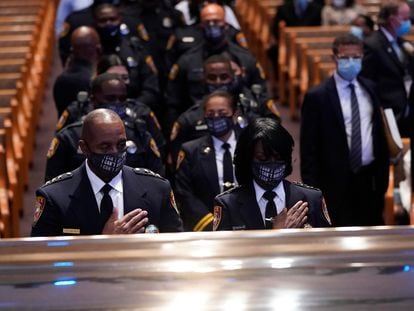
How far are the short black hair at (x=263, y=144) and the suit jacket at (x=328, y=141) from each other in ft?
7.36

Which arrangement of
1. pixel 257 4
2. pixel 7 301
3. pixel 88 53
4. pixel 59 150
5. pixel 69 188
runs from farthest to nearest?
1. pixel 257 4
2. pixel 88 53
3. pixel 59 150
4. pixel 69 188
5. pixel 7 301

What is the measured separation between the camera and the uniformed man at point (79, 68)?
292 inches

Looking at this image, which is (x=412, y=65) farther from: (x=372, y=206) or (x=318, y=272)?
(x=318, y=272)

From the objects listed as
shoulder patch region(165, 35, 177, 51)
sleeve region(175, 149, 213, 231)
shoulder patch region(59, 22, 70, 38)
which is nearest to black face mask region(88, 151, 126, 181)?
sleeve region(175, 149, 213, 231)

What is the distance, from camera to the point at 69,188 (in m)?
4.21

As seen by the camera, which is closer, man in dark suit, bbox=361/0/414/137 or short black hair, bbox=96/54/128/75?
short black hair, bbox=96/54/128/75

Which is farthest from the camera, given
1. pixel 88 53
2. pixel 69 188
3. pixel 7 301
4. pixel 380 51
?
pixel 380 51

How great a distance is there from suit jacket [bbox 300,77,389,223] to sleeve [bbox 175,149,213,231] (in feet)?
3.17

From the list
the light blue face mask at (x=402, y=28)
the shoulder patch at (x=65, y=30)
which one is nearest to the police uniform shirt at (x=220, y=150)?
the light blue face mask at (x=402, y=28)

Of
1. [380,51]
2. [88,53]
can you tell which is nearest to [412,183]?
[380,51]

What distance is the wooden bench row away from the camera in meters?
7.32

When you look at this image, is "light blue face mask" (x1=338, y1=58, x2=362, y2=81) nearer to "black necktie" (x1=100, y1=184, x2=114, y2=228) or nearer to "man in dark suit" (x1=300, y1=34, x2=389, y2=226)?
"man in dark suit" (x1=300, y1=34, x2=389, y2=226)

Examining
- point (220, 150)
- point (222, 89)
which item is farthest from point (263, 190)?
point (222, 89)

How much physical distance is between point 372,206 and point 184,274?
5.79 m
